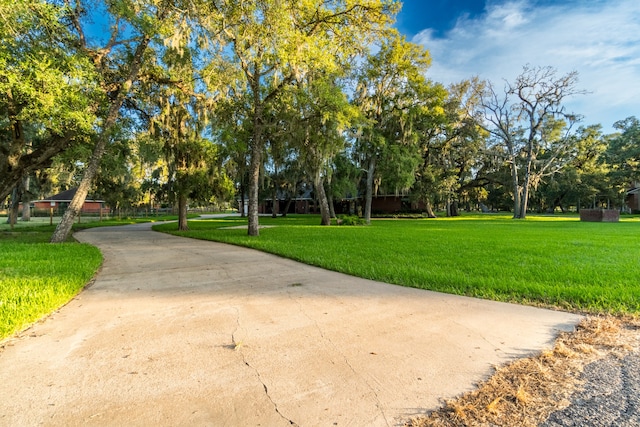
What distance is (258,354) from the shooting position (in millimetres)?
2770

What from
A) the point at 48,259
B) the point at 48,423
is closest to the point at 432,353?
the point at 48,423

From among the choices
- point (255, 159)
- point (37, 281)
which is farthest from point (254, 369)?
point (255, 159)

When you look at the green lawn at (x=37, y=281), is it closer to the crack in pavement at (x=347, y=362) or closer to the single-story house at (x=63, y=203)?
the crack in pavement at (x=347, y=362)

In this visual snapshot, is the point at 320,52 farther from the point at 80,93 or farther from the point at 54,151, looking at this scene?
the point at 54,151

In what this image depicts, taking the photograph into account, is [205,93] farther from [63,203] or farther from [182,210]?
[63,203]

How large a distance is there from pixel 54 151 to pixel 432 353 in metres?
14.2

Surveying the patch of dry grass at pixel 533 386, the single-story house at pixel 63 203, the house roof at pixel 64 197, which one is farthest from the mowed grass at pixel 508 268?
the house roof at pixel 64 197

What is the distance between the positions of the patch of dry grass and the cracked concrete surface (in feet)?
0.38

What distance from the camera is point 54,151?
11859 mm

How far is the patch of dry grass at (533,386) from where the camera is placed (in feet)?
6.36

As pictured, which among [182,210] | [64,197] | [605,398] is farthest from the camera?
[64,197]

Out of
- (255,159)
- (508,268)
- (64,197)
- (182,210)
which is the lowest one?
(508,268)

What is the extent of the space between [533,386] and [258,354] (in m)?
2.03

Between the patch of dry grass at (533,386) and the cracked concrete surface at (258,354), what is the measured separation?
0.38 ft
